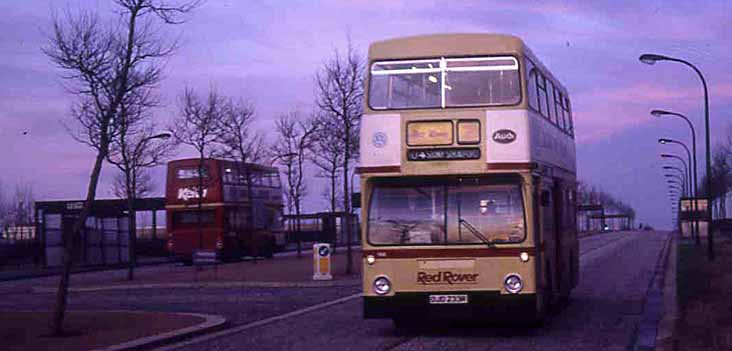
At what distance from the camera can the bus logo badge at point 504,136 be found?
16.1 m

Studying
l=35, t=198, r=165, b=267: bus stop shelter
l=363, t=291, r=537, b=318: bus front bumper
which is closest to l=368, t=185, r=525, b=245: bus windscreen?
l=363, t=291, r=537, b=318: bus front bumper

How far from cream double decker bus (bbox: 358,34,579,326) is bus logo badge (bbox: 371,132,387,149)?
2 cm

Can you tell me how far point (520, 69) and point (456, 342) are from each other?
4.28 meters

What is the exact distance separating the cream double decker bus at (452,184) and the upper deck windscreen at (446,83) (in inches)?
0.6

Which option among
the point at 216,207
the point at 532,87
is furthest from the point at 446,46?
the point at 216,207

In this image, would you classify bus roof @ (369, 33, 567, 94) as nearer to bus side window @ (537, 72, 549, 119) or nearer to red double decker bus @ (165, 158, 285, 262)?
bus side window @ (537, 72, 549, 119)

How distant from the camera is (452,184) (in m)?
16.3

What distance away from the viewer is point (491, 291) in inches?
632

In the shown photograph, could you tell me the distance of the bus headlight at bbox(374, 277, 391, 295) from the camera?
16328mm

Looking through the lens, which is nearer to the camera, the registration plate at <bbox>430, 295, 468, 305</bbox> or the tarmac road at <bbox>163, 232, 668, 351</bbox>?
the tarmac road at <bbox>163, 232, 668, 351</bbox>

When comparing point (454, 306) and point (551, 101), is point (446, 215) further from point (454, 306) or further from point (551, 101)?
point (551, 101)

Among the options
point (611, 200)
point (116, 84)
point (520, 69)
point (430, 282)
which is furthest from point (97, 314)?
point (611, 200)

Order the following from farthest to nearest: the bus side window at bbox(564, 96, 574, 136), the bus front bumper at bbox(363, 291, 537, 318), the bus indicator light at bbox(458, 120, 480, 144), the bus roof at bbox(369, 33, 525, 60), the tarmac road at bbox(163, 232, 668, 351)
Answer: the bus side window at bbox(564, 96, 574, 136), the bus roof at bbox(369, 33, 525, 60), the bus indicator light at bbox(458, 120, 480, 144), the bus front bumper at bbox(363, 291, 537, 318), the tarmac road at bbox(163, 232, 668, 351)

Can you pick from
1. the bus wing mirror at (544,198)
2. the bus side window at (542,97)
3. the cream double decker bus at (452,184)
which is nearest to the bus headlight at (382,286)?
the cream double decker bus at (452,184)
